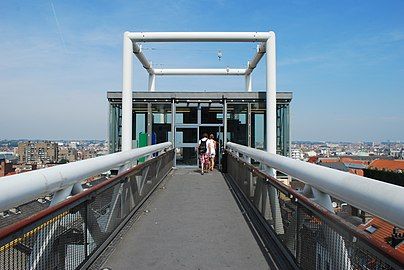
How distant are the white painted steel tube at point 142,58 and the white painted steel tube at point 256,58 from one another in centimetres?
643

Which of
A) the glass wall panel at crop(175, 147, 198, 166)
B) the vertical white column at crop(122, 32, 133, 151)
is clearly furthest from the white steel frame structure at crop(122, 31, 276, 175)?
the glass wall panel at crop(175, 147, 198, 166)

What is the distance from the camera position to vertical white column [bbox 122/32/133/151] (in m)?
19.7

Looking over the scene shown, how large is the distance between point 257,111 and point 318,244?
17.7 meters

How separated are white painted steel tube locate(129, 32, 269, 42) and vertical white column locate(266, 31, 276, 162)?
598 millimetres

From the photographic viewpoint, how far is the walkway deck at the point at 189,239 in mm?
4523

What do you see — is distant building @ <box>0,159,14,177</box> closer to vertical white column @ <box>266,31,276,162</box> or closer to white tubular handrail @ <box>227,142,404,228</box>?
white tubular handrail @ <box>227,142,404,228</box>

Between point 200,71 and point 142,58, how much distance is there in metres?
5.03

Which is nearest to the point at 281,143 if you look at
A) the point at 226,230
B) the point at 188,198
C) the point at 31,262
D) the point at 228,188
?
the point at 228,188

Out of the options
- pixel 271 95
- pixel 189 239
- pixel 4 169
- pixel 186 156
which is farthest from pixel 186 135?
pixel 189 239

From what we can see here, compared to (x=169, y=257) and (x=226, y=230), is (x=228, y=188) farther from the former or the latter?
(x=169, y=257)

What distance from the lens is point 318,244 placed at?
349cm

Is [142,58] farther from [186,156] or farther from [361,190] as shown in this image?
[361,190]

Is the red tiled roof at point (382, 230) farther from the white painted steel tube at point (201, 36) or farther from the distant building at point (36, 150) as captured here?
the distant building at point (36, 150)

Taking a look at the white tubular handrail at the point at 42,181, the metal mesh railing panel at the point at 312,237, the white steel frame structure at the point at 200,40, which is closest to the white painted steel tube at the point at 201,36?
the white steel frame structure at the point at 200,40
